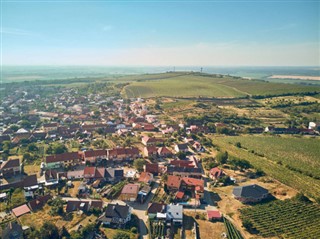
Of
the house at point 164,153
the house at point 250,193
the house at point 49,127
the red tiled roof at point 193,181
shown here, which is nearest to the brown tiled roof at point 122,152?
the house at point 164,153

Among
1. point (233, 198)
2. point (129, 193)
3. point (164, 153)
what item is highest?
point (164, 153)

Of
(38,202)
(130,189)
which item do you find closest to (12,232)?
(38,202)

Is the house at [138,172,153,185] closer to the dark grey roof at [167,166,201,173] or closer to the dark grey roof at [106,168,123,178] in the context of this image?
the dark grey roof at [106,168,123,178]

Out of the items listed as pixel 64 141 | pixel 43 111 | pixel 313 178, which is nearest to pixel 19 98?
pixel 43 111

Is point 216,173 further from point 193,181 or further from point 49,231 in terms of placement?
point 49,231

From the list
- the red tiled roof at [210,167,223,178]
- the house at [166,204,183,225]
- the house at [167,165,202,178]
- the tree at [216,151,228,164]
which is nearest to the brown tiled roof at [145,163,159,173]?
the house at [167,165,202,178]
